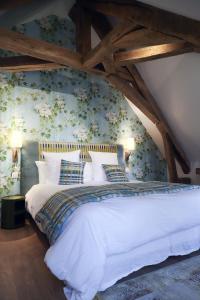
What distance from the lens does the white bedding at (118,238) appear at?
1562 mm

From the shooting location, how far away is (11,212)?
3111 millimetres

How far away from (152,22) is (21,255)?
2.75m

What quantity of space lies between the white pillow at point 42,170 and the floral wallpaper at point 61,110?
37cm

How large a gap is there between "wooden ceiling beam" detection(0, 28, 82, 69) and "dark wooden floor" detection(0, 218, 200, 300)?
236 cm

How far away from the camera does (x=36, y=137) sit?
378 centimetres

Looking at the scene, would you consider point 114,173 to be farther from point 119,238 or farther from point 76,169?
point 119,238

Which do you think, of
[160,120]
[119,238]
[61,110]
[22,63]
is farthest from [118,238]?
[160,120]

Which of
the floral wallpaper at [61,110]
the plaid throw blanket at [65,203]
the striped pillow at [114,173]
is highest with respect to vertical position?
the floral wallpaper at [61,110]

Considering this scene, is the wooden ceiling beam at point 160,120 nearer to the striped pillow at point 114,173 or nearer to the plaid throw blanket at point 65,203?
the striped pillow at point 114,173

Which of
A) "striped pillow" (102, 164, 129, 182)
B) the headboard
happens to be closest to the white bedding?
"striped pillow" (102, 164, 129, 182)

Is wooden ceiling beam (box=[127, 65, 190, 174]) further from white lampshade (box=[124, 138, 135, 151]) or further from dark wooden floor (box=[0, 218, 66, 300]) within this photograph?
dark wooden floor (box=[0, 218, 66, 300])

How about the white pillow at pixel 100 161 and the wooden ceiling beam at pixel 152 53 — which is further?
the white pillow at pixel 100 161

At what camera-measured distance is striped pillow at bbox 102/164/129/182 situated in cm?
357

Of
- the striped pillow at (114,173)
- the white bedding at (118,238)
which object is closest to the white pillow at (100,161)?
the striped pillow at (114,173)
